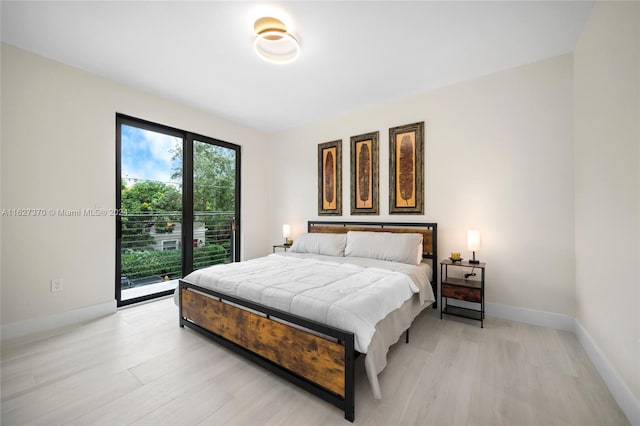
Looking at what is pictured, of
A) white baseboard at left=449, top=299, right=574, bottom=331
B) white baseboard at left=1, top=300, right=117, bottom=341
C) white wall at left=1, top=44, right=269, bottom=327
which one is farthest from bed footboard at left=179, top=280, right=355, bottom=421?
white baseboard at left=449, top=299, right=574, bottom=331

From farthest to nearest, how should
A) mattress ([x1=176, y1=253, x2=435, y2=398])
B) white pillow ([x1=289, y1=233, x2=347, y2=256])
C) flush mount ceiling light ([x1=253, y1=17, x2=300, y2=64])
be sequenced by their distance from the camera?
white pillow ([x1=289, y1=233, x2=347, y2=256]) < flush mount ceiling light ([x1=253, y1=17, x2=300, y2=64]) < mattress ([x1=176, y1=253, x2=435, y2=398])

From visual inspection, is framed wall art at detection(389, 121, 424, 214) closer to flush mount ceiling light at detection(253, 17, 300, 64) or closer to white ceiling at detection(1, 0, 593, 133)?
white ceiling at detection(1, 0, 593, 133)

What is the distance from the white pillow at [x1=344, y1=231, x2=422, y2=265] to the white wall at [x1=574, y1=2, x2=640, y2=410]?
1.48 m

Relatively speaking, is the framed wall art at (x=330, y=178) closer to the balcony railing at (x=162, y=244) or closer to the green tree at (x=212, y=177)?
the green tree at (x=212, y=177)

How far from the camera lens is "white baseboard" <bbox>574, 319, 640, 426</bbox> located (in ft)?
4.77

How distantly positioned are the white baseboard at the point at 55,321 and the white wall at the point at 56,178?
1.7 inches

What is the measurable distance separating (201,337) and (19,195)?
7.51 feet

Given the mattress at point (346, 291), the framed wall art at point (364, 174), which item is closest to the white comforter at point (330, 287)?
the mattress at point (346, 291)

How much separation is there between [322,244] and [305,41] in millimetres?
2490

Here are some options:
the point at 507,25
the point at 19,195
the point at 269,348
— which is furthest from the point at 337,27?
the point at 19,195

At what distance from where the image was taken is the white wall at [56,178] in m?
2.53

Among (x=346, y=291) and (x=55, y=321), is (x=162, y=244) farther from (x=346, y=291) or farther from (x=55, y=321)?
(x=346, y=291)

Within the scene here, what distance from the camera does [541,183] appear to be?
277cm

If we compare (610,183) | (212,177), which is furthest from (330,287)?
(212,177)
